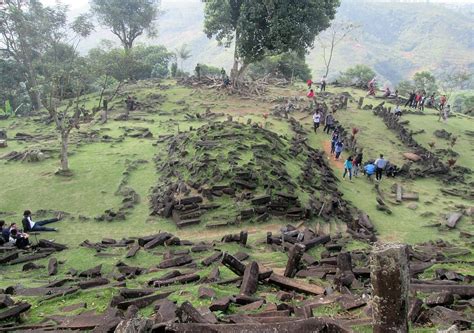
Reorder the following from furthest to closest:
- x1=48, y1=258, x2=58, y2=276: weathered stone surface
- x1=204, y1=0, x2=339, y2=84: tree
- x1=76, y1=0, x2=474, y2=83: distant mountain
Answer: x1=76, y1=0, x2=474, y2=83: distant mountain < x1=204, y1=0, x2=339, y2=84: tree < x1=48, y1=258, x2=58, y2=276: weathered stone surface

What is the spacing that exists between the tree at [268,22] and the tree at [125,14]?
22.6 meters

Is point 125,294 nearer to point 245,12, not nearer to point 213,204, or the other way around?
point 213,204

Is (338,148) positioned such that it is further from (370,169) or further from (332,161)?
(370,169)

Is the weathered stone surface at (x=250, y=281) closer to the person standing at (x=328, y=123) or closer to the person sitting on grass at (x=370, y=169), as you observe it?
the person sitting on grass at (x=370, y=169)

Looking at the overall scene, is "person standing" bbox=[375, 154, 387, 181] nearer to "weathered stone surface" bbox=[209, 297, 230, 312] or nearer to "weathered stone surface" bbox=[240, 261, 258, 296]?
"weathered stone surface" bbox=[240, 261, 258, 296]

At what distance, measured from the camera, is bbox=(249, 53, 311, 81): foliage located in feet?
175

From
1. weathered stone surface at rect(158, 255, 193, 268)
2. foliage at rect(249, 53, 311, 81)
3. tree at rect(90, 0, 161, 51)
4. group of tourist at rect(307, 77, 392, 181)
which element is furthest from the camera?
tree at rect(90, 0, 161, 51)

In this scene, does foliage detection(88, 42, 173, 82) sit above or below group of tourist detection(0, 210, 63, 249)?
above

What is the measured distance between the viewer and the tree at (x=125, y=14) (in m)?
54.8

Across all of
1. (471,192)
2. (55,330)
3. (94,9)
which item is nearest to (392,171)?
(471,192)

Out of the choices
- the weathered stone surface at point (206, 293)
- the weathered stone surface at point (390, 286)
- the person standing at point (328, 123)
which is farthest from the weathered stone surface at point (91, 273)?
the person standing at point (328, 123)

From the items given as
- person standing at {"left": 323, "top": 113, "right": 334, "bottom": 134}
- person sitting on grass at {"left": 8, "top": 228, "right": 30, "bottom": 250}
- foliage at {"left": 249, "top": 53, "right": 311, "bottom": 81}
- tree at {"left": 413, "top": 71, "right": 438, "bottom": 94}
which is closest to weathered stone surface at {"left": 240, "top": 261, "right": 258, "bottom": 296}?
person sitting on grass at {"left": 8, "top": 228, "right": 30, "bottom": 250}

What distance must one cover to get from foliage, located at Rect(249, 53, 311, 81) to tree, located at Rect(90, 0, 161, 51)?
17.4 m

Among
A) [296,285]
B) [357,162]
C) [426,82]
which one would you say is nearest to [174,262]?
[296,285]
